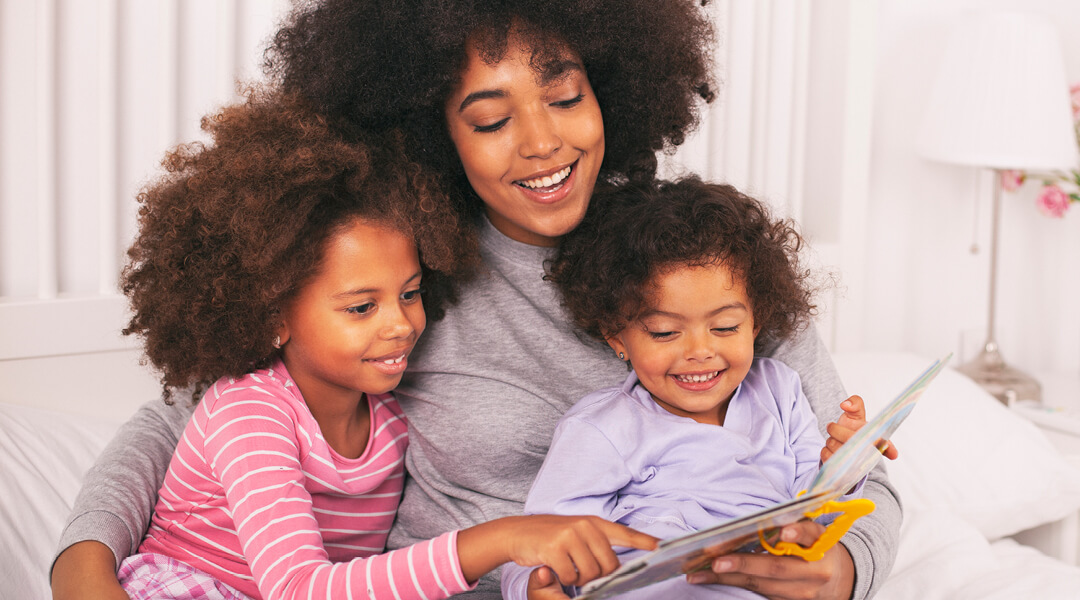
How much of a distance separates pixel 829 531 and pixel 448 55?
0.76 m

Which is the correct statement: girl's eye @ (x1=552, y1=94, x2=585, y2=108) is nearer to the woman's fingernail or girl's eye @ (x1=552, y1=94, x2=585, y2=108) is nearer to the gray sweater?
the gray sweater

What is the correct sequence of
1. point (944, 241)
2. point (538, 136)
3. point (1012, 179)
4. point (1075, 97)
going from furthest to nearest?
1. point (944, 241)
2. point (1012, 179)
3. point (1075, 97)
4. point (538, 136)

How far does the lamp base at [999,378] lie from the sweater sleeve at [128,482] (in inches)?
79.5

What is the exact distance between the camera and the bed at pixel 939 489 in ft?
4.45

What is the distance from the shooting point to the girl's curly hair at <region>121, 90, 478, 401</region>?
3.82 feet

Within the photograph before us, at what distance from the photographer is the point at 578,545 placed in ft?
2.91

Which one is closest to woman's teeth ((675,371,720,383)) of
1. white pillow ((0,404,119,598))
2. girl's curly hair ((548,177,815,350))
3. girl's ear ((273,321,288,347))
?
girl's curly hair ((548,177,815,350))

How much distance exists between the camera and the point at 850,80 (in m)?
2.36

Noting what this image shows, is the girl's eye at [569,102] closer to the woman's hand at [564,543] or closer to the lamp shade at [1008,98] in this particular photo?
the woman's hand at [564,543]

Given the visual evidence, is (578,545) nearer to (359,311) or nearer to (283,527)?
(283,527)

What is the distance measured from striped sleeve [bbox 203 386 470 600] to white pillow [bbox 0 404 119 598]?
13.8 inches

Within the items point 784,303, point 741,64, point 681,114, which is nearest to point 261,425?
point 784,303

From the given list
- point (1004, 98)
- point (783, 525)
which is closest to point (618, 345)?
point (783, 525)

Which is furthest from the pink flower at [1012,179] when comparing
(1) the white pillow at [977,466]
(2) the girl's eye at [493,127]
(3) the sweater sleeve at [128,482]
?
(3) the sweater sleeve at [128,482]
